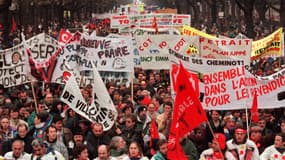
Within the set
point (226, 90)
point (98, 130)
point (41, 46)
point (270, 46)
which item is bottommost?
point (98, 130)

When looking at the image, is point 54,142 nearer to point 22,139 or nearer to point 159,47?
point 22,139

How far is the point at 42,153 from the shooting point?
941 cm

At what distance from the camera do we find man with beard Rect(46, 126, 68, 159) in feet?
32.8

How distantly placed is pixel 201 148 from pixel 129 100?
2.86m

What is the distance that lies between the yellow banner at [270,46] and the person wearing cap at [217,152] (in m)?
8.14

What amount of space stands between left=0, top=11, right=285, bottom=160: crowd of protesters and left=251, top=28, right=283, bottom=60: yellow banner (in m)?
4.60

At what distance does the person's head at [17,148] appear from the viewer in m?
9.52

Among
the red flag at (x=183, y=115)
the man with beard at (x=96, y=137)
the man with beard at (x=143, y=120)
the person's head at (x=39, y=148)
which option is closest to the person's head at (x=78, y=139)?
the man with beard at (x=96, y=137)

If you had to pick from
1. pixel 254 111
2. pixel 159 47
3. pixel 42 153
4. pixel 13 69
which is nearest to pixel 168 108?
pixel 254 111

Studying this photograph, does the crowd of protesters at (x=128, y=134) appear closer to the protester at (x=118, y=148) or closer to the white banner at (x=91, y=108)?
the protester at (x=118, y=148)

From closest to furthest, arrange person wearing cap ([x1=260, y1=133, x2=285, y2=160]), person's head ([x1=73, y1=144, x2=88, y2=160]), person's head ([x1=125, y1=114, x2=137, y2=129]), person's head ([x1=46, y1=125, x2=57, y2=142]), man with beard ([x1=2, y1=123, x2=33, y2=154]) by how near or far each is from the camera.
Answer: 1. person's head ([x1=73, y1=144, x2=88, y2=160])
2. person wearing cap ([x1=260, y1=133, x2=285, y2=160])
3. person's head ([x1=46, y1=125, x2=57, y2=142])
4. man with beard ([x1=2, y1=123, x2=33, y2=154])
5. person's head ([x1=125, y1=114, x2=137, y2=129])

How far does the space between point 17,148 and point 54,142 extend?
27.1 inches

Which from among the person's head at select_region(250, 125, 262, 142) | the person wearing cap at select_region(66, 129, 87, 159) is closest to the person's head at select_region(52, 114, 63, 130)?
the person wearing cap at select_region(66, 129, 87, 159)

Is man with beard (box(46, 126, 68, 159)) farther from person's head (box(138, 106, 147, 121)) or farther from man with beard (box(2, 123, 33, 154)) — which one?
person's head (box(138, 106, 147, 121))
